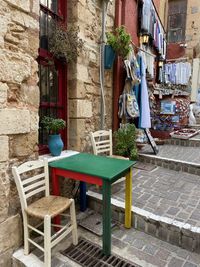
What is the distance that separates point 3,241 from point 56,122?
1370 millimetres

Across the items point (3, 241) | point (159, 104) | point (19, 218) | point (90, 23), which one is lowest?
point (3, 241)

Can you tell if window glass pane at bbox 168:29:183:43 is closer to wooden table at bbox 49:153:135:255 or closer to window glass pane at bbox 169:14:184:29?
window glass pane at bbox 169:14:184:29

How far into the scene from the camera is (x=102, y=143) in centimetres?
362

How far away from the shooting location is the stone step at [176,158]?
404cm

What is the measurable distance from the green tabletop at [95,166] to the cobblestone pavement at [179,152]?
247 centimetres

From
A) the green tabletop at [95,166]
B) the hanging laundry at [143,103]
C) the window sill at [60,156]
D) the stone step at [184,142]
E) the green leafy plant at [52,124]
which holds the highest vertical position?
the hanging laundry at [143,103]

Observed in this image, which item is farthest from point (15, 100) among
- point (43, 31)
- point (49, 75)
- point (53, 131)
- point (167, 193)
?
point (167, 193)

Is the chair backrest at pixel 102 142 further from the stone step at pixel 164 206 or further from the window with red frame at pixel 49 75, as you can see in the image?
the stone step at pixel 164 206

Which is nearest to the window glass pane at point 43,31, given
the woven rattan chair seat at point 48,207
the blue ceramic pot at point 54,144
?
the blue ceramic pot at point 54,144

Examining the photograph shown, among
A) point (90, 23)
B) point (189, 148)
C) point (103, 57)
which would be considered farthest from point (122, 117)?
point (189, 148)

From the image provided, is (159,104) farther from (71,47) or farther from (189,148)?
(71,47)

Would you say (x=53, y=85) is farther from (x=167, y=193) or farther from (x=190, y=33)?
(x=190, y=33)

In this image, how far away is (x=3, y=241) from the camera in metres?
2.03

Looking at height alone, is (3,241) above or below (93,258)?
above
